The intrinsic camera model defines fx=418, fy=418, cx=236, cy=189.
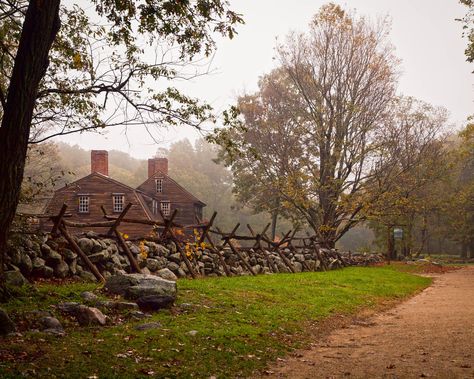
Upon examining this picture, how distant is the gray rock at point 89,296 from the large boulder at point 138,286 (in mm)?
622

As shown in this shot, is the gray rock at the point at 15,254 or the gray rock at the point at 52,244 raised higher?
the gray rock at the point at 52,244

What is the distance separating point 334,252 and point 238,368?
22133 mm

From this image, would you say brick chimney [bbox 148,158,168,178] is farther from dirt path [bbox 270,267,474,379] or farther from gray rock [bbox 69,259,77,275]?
dirt path [bbox 270,267,474,379]

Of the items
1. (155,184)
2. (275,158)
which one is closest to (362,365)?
(275,158)

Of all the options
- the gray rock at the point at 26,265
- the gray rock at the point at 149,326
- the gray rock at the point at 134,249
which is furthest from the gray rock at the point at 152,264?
the gray rock at the point at 149,326

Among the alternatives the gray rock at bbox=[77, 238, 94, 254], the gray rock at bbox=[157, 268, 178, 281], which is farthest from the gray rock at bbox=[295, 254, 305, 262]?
the gray rock at bbox=[77, 238, 94, 254]

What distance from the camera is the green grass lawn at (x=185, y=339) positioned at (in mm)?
5417

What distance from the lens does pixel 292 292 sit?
41.8 feet

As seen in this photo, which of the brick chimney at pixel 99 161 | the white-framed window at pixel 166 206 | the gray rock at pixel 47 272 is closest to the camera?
the gray rock at pixel 47 272

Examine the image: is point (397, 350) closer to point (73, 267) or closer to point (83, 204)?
point (73, 267)

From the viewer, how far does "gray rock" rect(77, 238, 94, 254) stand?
1230 centimetres

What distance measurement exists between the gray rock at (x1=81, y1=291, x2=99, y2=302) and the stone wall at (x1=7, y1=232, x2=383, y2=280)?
7.60 ft

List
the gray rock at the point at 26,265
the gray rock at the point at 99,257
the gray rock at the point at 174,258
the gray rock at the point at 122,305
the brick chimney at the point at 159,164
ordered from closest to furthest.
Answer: the gray rock at the point at 122,305 < the gray rock at the point at 26,265 < the gray rock at the point at 99,257 < the gray rock at the point at 174,258 < the brick chimney at the point at 159,164

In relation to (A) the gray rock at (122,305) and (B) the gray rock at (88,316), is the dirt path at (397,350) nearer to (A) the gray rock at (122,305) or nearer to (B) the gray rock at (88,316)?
(B) the gray rock at (88,316)
